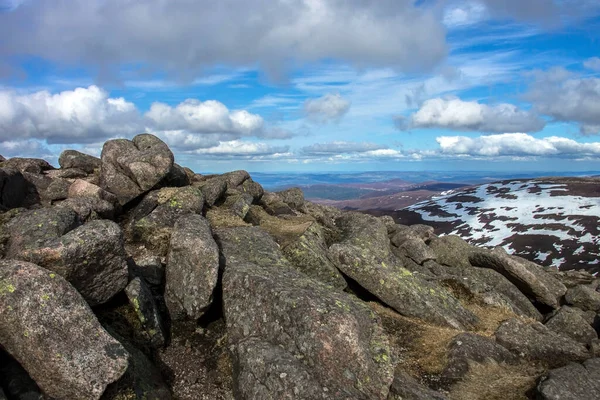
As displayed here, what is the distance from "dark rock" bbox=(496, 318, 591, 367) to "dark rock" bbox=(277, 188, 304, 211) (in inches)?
959

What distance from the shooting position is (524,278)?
30.3 m

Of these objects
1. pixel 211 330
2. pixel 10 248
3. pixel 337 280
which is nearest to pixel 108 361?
pixel 211 330

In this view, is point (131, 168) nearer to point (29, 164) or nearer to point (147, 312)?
point (29, 164)

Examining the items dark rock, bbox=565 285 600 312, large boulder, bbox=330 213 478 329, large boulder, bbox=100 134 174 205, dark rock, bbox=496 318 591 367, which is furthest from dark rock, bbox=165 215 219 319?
dark rock, bbox=565 285 600 312

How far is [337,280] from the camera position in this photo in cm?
2092

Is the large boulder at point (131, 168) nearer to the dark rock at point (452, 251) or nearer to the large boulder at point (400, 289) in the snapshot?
the large boulder at point (400, 289)

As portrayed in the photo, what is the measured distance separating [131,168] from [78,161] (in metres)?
10.4

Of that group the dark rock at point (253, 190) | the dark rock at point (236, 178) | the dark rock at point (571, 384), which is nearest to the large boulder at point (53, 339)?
the dark rock at point (571, 384)

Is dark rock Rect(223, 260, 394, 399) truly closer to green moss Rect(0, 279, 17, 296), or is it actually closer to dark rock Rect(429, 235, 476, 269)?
green moss Rect(0, 279, 17, 296)

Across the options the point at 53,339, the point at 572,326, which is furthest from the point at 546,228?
the point at 53,339

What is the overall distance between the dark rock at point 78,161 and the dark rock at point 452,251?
1272 inches

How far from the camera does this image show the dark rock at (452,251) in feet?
114

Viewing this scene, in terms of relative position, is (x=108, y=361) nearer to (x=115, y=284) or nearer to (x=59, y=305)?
(x=59, y=305)

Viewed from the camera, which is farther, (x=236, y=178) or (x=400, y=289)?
(x=236, y=178)
